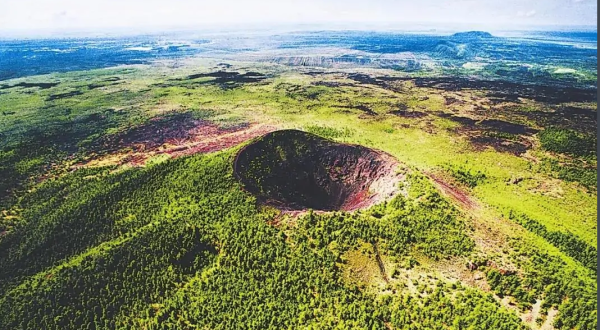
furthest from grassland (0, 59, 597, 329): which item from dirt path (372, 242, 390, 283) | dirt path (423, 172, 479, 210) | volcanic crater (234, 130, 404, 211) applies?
volcanic crater (234, 130, 404, 211)

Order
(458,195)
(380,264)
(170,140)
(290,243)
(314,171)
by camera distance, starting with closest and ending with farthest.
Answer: (380,264), (290,243), (458,195), (314,171), (170,140)

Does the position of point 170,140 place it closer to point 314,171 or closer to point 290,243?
point 314,171

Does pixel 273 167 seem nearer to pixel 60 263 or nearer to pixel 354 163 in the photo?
pixel 354 163

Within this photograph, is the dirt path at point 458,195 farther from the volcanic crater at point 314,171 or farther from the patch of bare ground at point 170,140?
the patch of bare ground at point 170,140

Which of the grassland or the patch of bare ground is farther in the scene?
the patch of bare ground

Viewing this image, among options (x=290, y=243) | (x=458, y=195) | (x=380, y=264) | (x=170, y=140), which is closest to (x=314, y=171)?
(x=290, y=243)

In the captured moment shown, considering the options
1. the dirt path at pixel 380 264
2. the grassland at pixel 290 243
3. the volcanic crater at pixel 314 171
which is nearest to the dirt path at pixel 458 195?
the grassland at pixel 290 243

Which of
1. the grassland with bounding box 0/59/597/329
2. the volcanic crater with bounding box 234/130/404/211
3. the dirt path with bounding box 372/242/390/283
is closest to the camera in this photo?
the grassland with bounding box 0/59/597/329

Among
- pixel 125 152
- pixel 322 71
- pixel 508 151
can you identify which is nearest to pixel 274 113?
pixel 125 152

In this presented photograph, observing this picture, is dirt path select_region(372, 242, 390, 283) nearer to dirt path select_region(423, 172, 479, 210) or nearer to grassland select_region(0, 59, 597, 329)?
grassland select_region(0, 59, 597, 329)
